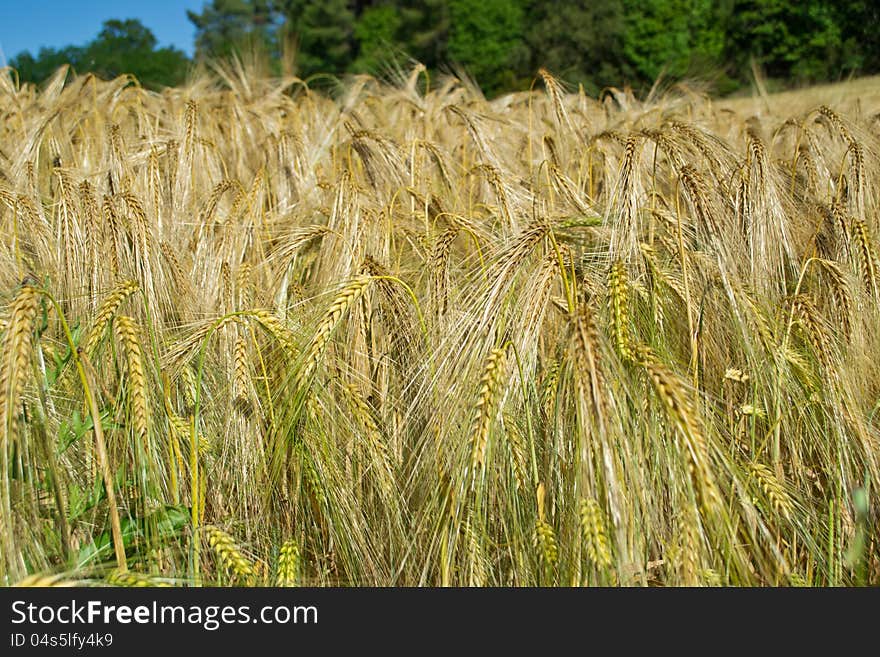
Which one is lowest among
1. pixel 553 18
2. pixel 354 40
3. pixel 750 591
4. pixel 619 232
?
pixel 750 591

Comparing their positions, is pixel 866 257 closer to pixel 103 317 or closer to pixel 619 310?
pixel 619 310

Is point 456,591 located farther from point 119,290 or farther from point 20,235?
point 20,235

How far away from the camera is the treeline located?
13.6 metres

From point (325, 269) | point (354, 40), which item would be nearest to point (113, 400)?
point (325, 269)

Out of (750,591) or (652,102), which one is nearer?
(750,591)

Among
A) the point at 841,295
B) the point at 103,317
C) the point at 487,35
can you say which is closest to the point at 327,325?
the point at 103,317

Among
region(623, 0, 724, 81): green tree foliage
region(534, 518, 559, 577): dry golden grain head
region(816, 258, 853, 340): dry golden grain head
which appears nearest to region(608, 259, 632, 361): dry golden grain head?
region(534, 518, 559, 577): dry golden grain head

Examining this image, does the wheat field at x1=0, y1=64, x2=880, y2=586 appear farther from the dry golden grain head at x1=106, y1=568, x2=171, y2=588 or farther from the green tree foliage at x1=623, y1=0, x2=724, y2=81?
the green tree foliage at x1=623, y1=0, x2=724, y2=81

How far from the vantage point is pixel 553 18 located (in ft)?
63.8

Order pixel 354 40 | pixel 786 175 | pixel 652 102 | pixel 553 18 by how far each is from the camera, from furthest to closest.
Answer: pixel 354 40 < pixel 553 18 < pixel 652 102 < pixel 786 175

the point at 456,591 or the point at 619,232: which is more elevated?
the point at 619,232

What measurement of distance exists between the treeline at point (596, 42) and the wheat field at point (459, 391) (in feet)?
12.7

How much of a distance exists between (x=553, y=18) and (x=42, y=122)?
18780 mm

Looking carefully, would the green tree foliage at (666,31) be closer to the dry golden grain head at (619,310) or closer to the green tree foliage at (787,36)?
the green tree foliage at (787,36)
